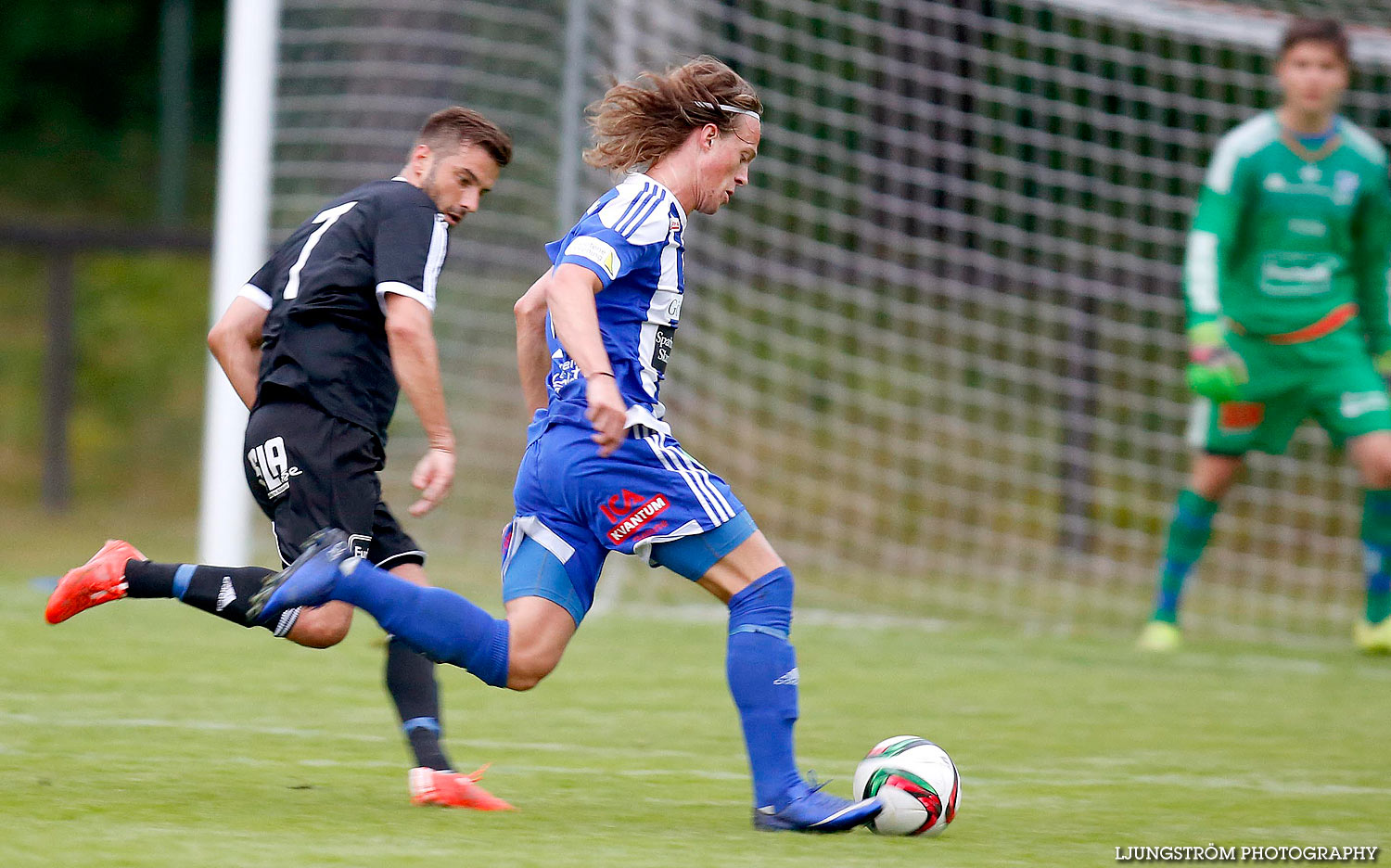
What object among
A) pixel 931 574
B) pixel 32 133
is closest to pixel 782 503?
pixel 931 574

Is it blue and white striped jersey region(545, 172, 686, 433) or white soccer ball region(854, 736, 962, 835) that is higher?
blue and white striped jersey region(545, 172, 686, 433)

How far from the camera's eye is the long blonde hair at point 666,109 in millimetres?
3971

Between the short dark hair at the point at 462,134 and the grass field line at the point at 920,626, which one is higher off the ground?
the short dark hair at the point at 462,134

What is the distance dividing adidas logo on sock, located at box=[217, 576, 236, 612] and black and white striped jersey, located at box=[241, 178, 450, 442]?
0.53 m

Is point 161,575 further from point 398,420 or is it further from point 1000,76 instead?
point 1000,76

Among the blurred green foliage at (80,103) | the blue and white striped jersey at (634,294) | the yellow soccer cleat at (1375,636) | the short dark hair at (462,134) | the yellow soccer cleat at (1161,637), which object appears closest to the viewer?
the blue and white striped jersey at (634,294)

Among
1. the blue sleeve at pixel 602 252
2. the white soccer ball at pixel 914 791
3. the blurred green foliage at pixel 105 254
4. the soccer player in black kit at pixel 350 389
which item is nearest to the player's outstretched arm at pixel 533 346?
the soccer player in black kit at pixel 350 389

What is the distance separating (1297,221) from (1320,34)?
0.75 m

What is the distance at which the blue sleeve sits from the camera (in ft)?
12.2

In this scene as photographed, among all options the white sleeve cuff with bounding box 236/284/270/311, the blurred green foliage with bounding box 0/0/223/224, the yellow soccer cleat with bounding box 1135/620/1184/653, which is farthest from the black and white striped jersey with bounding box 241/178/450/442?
the blurred green foliage with bounding box 0/0/223/224

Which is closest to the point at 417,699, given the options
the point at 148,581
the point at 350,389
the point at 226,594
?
the point at 226,594

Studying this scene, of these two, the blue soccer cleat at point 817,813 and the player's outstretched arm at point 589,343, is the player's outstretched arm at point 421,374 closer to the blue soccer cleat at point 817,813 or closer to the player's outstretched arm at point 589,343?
the player's outstretched arm at point 589,343

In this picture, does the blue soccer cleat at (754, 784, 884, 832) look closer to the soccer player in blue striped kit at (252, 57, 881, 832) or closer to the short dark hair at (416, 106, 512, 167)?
the soccer player in blue striped kit at (252, 57, 881, 832)

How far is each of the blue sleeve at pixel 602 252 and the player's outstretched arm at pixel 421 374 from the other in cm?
44
